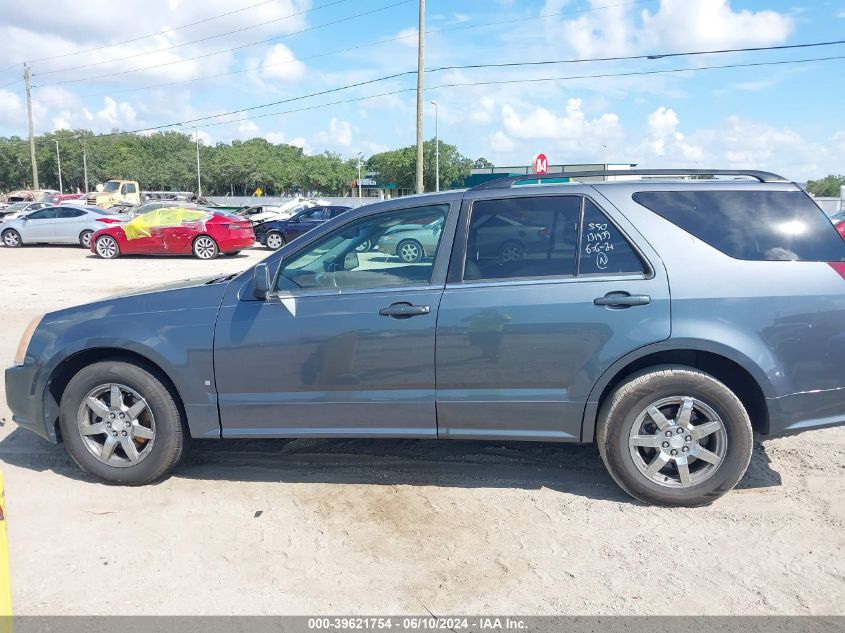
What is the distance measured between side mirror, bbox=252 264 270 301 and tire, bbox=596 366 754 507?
6.88 ft

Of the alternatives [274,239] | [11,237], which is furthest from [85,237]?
[274,239]

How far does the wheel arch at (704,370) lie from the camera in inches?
150

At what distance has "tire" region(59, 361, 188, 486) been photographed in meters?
4.22

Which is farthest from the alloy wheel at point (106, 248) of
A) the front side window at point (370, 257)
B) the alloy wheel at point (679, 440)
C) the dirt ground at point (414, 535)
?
the alloy wheel at point (679, 440)

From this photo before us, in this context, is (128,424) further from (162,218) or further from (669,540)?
(162,218)

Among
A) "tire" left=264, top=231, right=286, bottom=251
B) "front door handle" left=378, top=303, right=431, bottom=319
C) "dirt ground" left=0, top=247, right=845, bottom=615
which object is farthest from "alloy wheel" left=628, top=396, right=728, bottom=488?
"tire" left=264, top=231, right=286, bottom=251

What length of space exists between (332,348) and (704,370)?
2.21m

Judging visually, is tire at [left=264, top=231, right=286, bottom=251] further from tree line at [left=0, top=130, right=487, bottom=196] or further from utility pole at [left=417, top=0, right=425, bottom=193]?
tree line at [left=0, top=130, right=487, bottom=196]

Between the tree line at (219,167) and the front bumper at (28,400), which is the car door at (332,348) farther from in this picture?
the tree line at (219,167)

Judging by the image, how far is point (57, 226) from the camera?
907 inches

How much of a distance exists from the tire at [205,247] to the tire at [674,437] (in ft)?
57.6

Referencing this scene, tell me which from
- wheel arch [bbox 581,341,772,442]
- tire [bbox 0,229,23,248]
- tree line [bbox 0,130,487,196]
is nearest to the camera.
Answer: wheel arch [bbox 581,341,772,442]

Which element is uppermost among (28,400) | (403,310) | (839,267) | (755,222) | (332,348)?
(755,222)

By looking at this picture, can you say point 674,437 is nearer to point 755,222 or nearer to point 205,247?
A: point 755,222
